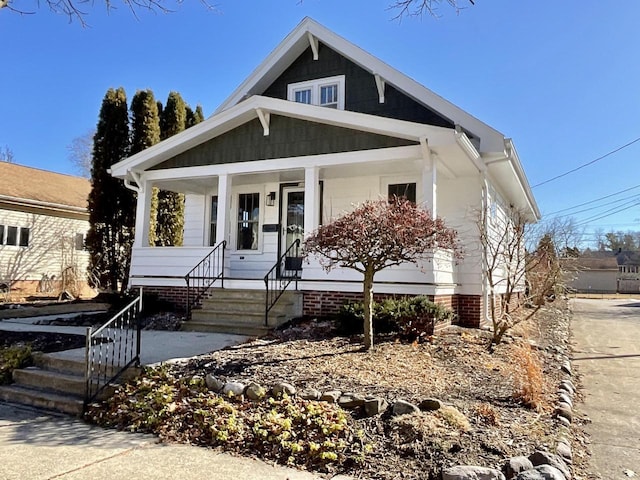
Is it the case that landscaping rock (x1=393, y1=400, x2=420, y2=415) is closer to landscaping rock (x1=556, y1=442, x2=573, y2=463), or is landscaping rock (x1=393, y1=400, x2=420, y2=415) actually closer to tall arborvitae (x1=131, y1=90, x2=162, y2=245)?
landscaping rock (x1=556, y1=442, x2=573, y2=463)

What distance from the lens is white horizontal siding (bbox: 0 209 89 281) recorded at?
1922 cm

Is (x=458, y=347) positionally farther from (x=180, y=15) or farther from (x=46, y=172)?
(x=46, y=172)

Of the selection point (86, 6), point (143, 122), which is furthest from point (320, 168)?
point (143, 122)

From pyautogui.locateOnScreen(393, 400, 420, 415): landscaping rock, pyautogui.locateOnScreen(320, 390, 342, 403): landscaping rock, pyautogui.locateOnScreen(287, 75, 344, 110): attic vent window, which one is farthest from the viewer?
pyautogui.locateOnScreen(287, 75, 344, 110): attic vent window

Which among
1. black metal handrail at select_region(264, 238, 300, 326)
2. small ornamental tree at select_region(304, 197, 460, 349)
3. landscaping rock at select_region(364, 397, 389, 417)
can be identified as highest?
small ornamental tree at select_region(304, 197, 460, 349)

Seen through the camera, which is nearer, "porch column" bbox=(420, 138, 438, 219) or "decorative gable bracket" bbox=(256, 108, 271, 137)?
"porch column" bbox=(420, 138, 438, 219)

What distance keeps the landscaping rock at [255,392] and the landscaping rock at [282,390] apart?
10 centimetres

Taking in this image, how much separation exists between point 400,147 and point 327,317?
3546 millimetres

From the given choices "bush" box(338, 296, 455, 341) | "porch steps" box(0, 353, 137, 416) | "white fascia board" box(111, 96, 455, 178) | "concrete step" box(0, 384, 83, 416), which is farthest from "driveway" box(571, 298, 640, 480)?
"concrete step" box(0, 384, 83, 416)

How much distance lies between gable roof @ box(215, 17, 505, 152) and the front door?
3.18 metres

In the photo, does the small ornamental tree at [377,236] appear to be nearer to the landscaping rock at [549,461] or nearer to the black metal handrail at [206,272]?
the landscaping rock at [549,461]

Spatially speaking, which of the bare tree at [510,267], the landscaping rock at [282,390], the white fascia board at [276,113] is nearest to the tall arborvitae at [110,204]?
the white fascia board at [276,113]

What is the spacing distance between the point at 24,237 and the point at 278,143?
14591mm

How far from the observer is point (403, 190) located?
11.1 metres
